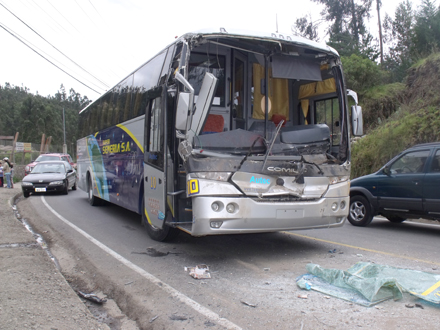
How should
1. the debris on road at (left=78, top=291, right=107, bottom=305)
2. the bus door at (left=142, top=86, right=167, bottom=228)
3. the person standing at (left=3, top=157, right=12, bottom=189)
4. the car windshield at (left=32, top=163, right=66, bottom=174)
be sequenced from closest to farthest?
the debris on road at (left=78, top=291, right=107, bottom=305) < the bus door at (left=142, top=86, right=167, bottom=228) < the car windshield at (left=32, top=163, right=66, bottom=174) < the person standing at (left=3, top=157, right=12, bottom=189)

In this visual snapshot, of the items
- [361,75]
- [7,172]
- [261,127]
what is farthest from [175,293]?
[361,75]

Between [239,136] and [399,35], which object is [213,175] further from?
[399,35]

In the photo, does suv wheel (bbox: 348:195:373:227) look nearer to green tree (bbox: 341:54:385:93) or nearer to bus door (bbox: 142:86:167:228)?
bus door (bbox: 142:86:167:228)

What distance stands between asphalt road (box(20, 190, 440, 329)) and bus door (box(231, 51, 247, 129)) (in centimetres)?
227

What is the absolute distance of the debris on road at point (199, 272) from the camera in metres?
5.12

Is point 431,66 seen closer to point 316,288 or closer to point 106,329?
point 316,288

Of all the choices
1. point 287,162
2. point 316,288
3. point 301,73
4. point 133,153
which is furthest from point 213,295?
point 133,153

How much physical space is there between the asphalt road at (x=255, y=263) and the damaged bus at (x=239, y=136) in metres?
0.56

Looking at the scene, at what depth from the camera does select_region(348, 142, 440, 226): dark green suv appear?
798 cm

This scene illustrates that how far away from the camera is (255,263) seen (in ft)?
19.0

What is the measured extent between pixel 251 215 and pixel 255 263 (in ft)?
2.70

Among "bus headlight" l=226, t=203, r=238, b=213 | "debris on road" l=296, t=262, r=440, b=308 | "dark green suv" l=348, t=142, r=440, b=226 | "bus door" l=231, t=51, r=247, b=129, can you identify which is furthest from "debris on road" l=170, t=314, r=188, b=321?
"dark green suv" l=348, t=142, r=440, b=226

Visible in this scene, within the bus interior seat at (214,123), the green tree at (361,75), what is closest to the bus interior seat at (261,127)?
the bus interior seat at (214,123)

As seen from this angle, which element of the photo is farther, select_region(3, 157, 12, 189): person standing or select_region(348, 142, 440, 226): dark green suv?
select_region(3, 157, 12, 189): person standing
